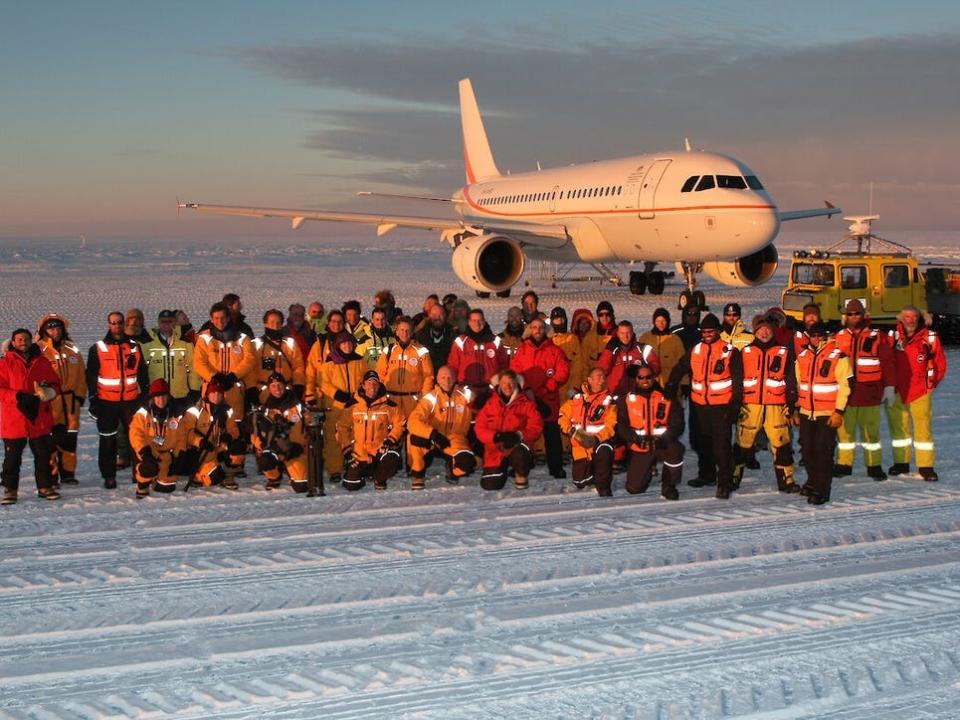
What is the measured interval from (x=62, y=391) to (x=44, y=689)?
4257 millimetres

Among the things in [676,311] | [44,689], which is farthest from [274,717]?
[676,311]

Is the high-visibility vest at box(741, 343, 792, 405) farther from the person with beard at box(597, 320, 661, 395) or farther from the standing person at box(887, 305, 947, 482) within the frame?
the standing person at box(887, 305, 947, 482)

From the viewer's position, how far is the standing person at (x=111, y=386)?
8578 millimetres

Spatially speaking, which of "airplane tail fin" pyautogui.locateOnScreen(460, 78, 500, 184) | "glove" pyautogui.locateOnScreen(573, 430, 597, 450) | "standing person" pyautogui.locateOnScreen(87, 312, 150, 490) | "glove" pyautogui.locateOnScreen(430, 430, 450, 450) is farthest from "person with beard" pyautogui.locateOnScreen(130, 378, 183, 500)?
"airplane tail fin" pyautogui.locateOnScreen(460, 78, 500, 184)

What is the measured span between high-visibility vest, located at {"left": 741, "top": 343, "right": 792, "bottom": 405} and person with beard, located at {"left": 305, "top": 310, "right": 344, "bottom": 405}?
3.69 m

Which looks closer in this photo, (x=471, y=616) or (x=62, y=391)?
(x=471, y=616)

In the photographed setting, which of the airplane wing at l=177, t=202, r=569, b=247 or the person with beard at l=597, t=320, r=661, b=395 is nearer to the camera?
the person with beard at l=597, t=320, r=661, b=395

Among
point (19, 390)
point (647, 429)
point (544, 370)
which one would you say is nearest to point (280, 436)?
point (19, 390)

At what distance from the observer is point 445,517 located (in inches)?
304

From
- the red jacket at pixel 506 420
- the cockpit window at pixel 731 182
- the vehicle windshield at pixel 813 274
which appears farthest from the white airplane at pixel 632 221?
the red jacket at pixel 506 420

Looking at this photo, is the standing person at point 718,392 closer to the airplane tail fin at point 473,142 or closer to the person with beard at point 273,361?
the person with beard at point 273,361

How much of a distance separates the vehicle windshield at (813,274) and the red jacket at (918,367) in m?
8.16

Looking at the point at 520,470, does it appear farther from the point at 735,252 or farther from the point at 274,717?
the point at 735,252

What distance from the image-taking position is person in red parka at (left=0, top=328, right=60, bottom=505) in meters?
7.96
